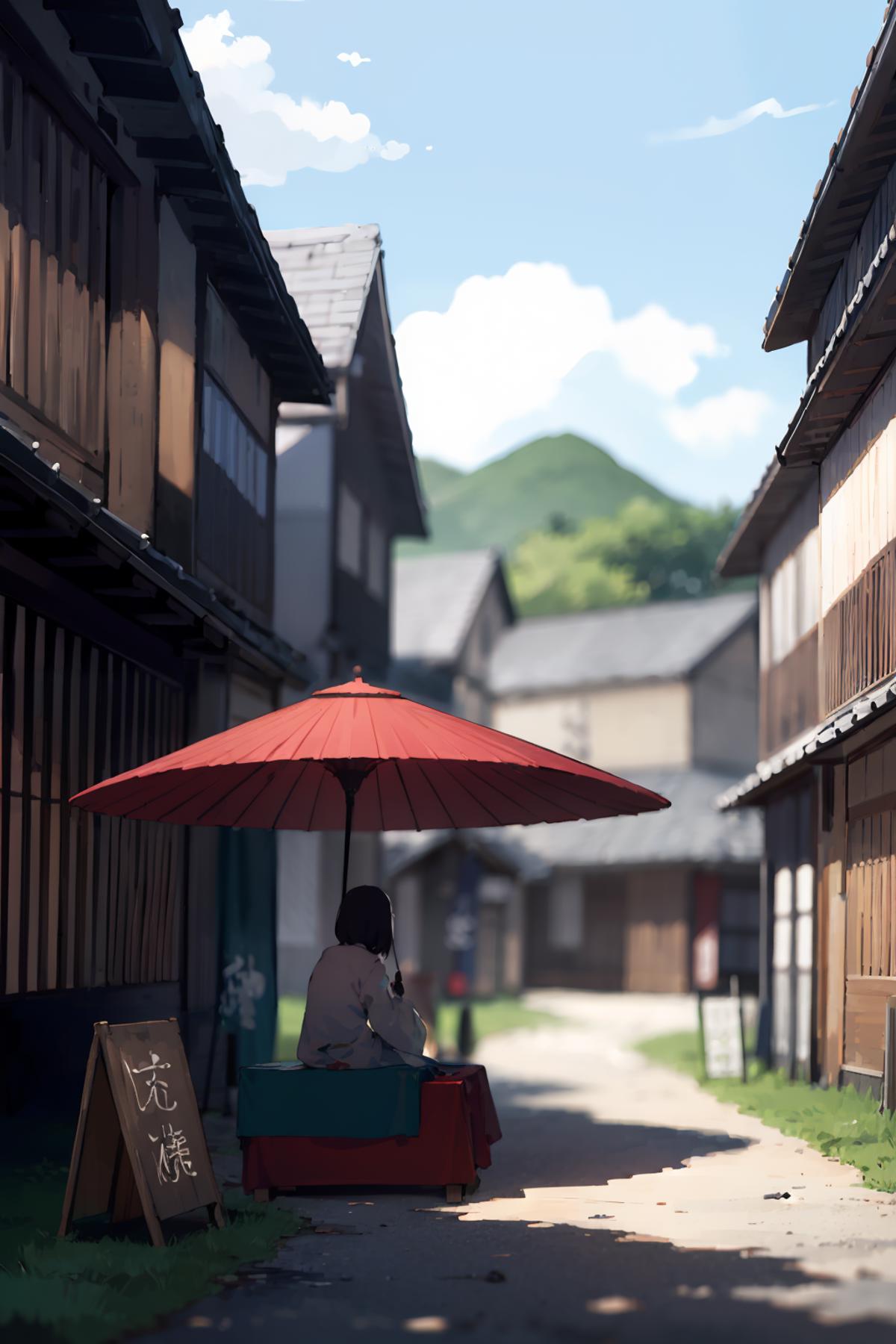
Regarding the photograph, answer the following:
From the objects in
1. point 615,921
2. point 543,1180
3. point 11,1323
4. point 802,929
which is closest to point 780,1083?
point 802,929

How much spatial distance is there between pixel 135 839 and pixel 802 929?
9.26 m

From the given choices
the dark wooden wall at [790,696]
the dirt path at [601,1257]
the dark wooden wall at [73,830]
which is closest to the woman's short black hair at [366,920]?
the dirt path at [601,1257]

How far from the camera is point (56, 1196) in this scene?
8164 millimetres

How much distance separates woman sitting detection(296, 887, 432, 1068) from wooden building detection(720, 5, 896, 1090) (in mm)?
3779

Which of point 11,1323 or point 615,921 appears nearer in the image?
point 11,1323

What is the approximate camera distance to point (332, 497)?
22.5 m

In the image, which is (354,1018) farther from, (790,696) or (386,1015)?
(790,696)

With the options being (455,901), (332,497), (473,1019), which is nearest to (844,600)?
(332,497)

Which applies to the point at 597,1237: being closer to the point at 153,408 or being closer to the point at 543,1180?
the point at 543,1180

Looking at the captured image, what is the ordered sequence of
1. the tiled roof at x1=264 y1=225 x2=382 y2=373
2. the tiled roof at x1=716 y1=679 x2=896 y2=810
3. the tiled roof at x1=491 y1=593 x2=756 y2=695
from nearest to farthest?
the tiled roof at x1=716 y1=679 x2=896 y2=810, the tiled roof at x1=264 y1=225 x2=382 y2=373, the tiled roof at x1=491 y1=593 x2=756 y2=695

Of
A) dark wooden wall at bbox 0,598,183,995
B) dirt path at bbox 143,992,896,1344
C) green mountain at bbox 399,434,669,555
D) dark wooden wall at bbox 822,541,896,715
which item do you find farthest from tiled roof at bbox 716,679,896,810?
green mountain at bbox 399,434,669,555

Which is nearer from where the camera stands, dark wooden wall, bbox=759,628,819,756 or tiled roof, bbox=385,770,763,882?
dark wooden wall, bbox=759,628,819,756

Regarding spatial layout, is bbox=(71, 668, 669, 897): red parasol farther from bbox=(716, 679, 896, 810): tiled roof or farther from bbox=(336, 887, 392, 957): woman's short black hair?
bbox=(716, 679, 896, 810): tiled roof

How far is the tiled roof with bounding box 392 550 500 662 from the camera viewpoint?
135ft
